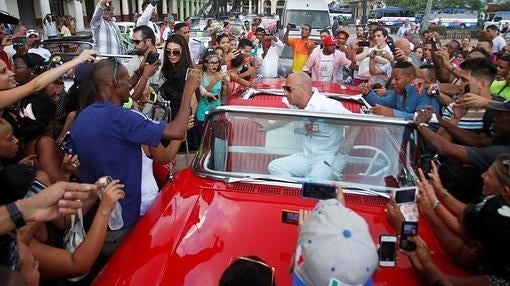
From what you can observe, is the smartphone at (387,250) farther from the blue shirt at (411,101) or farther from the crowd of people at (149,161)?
the blue shirt at (411,101)

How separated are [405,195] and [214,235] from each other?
3.67 ft

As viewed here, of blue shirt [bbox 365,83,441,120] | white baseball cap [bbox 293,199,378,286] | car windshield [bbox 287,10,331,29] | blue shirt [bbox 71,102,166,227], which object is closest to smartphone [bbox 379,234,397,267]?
white baseball cap [bbox 293,199,378,286]

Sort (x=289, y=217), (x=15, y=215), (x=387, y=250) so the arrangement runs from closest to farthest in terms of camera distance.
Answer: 1. (x=15, y=215)
2. (x=387, y=250)
3. (x=289, y=217)

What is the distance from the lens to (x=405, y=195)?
232 centimetres

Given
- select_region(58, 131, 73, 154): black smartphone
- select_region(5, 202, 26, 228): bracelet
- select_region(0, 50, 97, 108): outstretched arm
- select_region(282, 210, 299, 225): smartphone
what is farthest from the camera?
select_region(58, 131, 73, 154): black smartphone

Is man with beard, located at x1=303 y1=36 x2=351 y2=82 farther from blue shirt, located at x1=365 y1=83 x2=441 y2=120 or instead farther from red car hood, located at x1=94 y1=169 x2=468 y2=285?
red car hood, located at x1=94 y1=169 x2=468 y2=285

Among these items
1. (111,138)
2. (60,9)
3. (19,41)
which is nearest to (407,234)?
(111,138)

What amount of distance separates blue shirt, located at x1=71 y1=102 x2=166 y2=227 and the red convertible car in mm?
391

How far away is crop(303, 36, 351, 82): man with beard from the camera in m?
6.69

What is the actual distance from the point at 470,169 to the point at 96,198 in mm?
2708

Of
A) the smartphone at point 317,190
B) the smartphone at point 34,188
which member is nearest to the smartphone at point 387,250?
the smartphone at point 317,190

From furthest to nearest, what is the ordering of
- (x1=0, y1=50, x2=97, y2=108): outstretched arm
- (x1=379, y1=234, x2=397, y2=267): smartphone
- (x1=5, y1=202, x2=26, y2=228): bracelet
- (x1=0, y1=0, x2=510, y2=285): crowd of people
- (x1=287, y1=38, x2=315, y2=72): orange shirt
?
(x1=287, y1=38, x2=315, y2=72): orange shirt < (x1=0, y1=50, x2=97, y2=108): outstretched arm < (x1=379, y1=234, x2=397, y2=267): smartphone < (x1=0, y1=0, x2=510, y2=285): crowd of people < (x1=5, y1=202, x2=26, y2=228): bracelet

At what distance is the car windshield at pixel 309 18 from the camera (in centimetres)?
1459

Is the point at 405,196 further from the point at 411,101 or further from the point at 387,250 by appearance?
the point at 411,101
